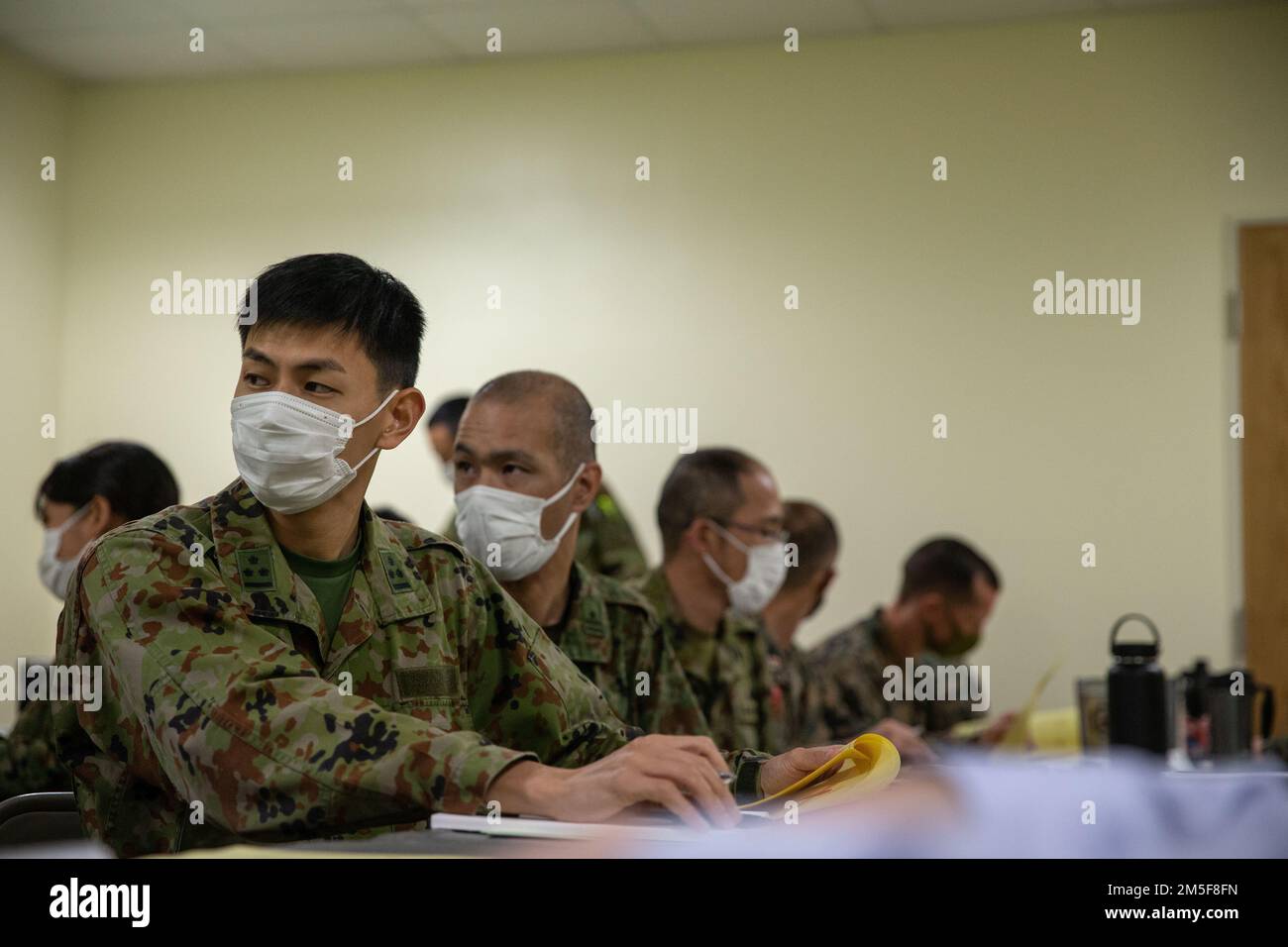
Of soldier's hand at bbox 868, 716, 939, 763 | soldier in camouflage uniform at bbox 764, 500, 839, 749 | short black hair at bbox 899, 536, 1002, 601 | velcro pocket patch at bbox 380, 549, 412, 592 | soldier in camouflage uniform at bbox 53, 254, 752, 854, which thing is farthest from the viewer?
short black hair at bbox 899, 536, 1002, 601

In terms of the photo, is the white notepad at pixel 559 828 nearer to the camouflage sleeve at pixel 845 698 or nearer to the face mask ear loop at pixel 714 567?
the face mask ear loop at pixel 714 567

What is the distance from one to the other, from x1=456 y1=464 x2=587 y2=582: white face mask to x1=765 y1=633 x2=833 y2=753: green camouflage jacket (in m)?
0.88

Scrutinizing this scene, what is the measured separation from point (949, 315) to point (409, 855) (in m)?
3.47

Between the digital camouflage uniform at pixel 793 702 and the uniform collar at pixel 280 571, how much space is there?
1281 mm

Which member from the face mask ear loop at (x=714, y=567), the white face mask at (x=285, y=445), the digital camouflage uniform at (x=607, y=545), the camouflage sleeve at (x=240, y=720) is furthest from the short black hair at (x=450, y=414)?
the camouflage sleeve at (x=240, y=720)

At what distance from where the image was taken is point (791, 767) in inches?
42.5

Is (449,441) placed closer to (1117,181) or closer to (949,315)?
(949,315)

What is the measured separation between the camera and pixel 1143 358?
12.8 feet

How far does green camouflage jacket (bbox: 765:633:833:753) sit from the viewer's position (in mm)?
2566

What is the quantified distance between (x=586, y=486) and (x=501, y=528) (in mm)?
153

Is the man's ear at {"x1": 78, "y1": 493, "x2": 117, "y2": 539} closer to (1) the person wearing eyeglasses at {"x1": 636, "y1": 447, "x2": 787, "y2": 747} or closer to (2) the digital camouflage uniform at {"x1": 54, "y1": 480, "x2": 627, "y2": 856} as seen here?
(1) the person wearing eyeglasses at {"x1": 636, "y1": 447, "x2": 787, "y2": 747}

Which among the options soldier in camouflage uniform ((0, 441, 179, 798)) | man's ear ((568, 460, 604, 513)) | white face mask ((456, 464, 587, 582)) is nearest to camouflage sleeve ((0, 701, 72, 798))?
soldier in camouflage uniform ((0, 441, 179, 798))

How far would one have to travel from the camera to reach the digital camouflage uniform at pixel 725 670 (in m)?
2.36
